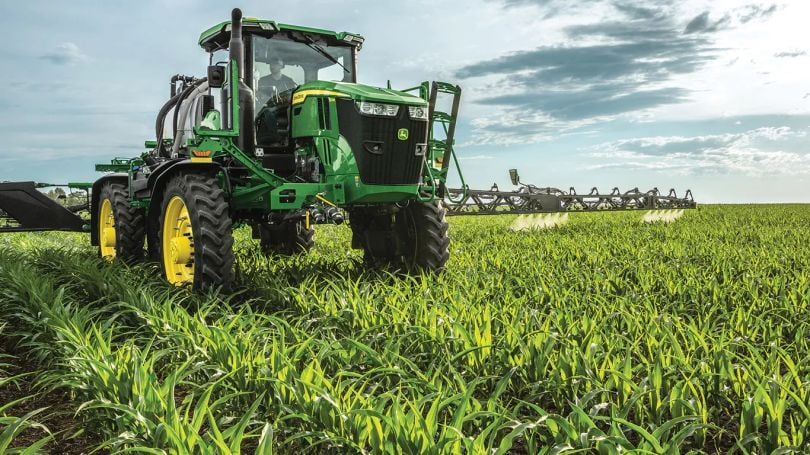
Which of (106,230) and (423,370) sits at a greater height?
(106,230)

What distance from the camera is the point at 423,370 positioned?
13.0 ft

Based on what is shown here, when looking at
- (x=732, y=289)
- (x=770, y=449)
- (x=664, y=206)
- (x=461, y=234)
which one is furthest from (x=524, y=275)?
(x=664, y=206)

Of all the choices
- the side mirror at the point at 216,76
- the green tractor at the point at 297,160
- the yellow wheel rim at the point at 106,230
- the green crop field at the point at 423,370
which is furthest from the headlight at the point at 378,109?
the yellow wheel rim at the point at 106,230

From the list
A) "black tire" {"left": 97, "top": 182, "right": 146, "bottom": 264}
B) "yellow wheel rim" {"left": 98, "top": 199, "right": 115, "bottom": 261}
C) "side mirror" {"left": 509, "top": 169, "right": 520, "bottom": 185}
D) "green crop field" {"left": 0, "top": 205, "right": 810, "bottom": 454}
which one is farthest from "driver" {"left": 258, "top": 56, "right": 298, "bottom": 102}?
"side mirror" {"left": 509, "top": 169, "right": 520, "bottom": 185}

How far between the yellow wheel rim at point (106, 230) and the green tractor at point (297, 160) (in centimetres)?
185

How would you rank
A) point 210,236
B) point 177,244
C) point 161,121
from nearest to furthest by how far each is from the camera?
point 210,236 → point 177,244 → point 161,121

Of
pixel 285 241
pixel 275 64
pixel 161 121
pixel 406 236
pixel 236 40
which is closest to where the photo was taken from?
pixel 236 40

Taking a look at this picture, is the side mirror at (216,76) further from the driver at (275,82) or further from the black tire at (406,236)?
the black tire at (406,236)

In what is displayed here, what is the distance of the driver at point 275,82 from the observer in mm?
6844

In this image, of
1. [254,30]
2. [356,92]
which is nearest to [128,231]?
[254,30]

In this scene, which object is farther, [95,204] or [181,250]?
[95,204]

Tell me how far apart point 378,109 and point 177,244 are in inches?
89.7

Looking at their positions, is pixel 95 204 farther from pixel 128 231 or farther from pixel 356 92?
pixel 356 92

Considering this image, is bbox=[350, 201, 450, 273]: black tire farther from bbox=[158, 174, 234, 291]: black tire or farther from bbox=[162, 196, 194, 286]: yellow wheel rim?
bbox=[162, 196, 194, 286]: yellow wheel rim
